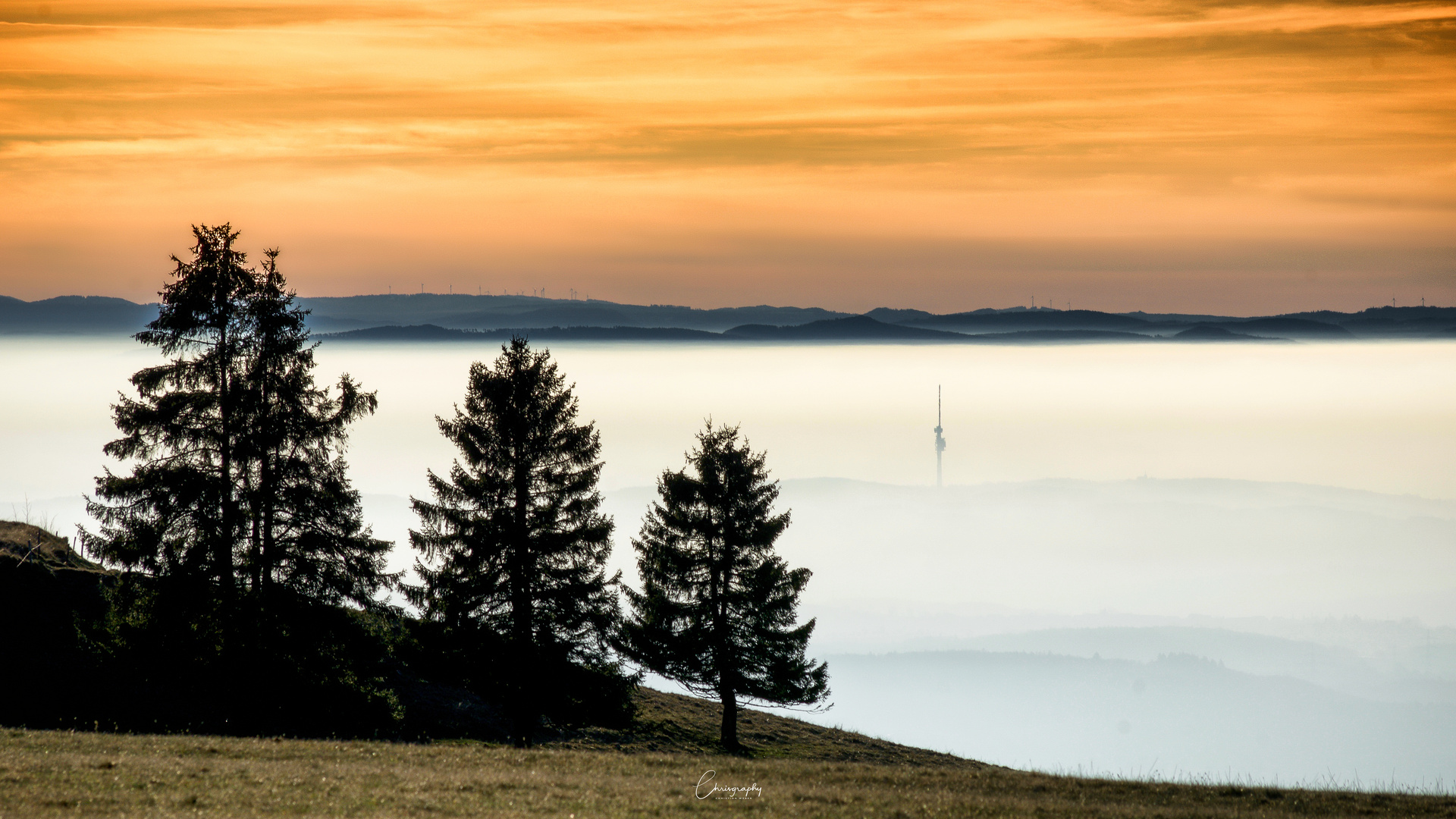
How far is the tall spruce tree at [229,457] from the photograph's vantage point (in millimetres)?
24391

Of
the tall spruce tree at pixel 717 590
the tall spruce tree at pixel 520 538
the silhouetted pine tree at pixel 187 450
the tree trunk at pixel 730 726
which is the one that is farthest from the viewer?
the tree trunk at pixel 730 726

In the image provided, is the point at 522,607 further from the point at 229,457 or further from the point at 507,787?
the point at 507,787

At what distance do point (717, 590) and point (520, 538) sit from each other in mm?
8602

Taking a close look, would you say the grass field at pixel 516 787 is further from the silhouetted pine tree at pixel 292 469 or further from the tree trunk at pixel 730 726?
the tree trunk at pixel 730 726

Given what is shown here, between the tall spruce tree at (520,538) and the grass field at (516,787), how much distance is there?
470cm

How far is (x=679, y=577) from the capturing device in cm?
3425

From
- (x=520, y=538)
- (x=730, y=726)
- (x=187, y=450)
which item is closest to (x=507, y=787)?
(x=520, y=538)

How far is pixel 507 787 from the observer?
60.6ft

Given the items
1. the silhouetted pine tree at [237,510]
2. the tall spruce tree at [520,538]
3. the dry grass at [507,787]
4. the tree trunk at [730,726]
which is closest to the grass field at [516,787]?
the dry grass at [507,787]

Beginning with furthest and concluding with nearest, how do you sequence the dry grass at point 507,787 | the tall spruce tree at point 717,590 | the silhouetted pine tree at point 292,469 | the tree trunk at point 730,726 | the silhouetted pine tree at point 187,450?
the tree trunk at point 730,726
the tall spruce tree at point 717,590
the silhouetted pine tree at point 292,469
the silhouetted pine tree at point 187,450
the dry grass at point 507,787

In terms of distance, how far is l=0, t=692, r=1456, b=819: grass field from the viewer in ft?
53.3

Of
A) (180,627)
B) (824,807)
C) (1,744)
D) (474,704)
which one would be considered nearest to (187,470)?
(180,627)

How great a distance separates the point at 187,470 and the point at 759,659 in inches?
720

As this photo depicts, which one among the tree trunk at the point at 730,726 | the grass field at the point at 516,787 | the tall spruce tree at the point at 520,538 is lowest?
the tree trunk at the point at 730,726
